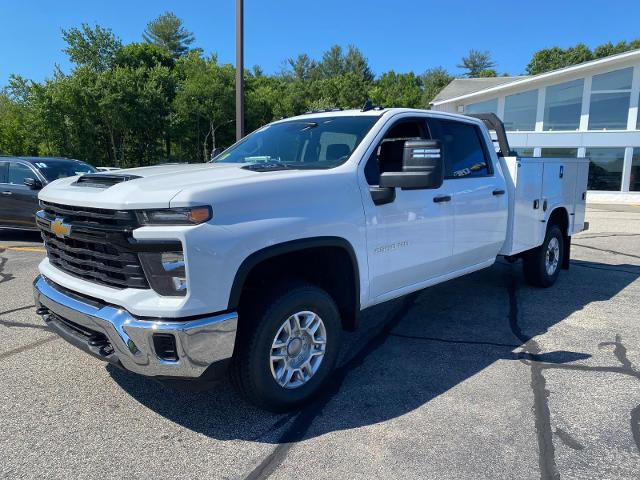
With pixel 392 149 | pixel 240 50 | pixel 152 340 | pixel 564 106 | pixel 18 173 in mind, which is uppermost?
pixel 564 106

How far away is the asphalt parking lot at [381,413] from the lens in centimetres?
267

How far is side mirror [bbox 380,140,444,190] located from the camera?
3311mm

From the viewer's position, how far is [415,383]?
367 centimetres

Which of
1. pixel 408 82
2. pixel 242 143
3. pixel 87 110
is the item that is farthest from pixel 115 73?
pixel 408 82

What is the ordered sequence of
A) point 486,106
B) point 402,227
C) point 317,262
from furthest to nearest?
1. point 486,106
2. point 402,227
3. point 317,262

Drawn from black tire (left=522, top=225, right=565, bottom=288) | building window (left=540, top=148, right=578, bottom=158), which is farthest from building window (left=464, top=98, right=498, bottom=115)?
black tire (left=522, top=225, right=565, bottom=288)

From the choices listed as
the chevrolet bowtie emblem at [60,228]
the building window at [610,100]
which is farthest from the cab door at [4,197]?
the building window at [610,100]

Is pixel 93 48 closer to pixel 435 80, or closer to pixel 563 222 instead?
pixel 563 222

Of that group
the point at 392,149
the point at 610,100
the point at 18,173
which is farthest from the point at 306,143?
the point at 610,100

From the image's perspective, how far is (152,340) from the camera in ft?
8.50

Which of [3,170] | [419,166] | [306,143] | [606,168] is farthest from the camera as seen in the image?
[606,168]

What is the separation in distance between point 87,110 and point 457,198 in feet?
92.0

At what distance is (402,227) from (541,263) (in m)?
3.28

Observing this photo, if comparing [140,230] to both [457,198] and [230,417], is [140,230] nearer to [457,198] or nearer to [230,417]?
[230,417]
